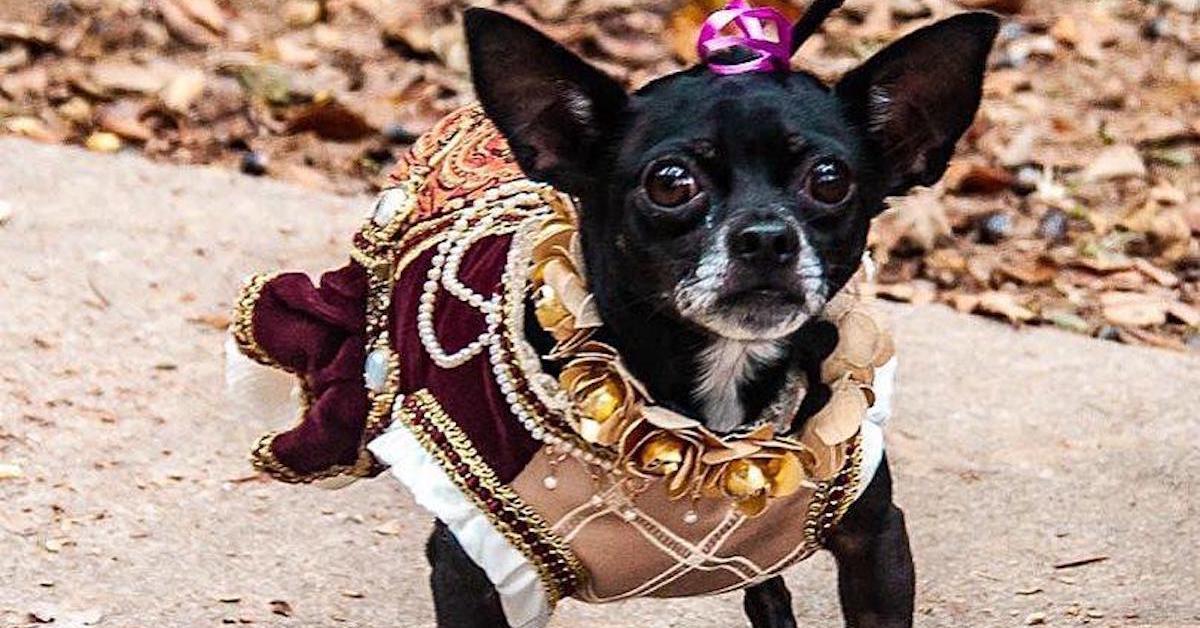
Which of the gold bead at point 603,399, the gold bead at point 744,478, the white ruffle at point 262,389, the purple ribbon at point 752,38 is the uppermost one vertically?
the purple ribbon at point 752,38

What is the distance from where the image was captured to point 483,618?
2.60 metres

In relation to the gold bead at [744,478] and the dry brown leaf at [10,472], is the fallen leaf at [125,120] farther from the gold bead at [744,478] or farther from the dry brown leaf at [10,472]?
the gold bead at [744,478]

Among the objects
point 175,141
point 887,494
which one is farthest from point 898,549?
point 175,141

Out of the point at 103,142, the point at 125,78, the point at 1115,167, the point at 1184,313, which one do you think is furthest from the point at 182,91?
the point at 1184,313

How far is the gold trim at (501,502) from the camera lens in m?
2.54

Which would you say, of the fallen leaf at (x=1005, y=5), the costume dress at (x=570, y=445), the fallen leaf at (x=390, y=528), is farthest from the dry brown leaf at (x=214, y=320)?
the fallen leaf at (x=1005, y=5)

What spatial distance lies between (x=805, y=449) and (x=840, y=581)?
26cm

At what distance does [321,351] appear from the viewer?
295cm

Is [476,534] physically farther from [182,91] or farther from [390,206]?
[182,91]

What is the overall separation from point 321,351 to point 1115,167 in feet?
9.36

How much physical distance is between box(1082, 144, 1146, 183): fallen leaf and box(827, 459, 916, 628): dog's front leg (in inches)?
109

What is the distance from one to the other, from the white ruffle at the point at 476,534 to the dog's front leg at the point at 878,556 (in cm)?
36

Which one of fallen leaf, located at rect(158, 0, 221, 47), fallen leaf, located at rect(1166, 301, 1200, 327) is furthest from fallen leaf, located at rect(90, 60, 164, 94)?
fallen leaf, located at rect(1166, 301, 1200, 327)

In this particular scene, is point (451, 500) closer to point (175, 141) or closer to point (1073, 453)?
point (1073, 453)
